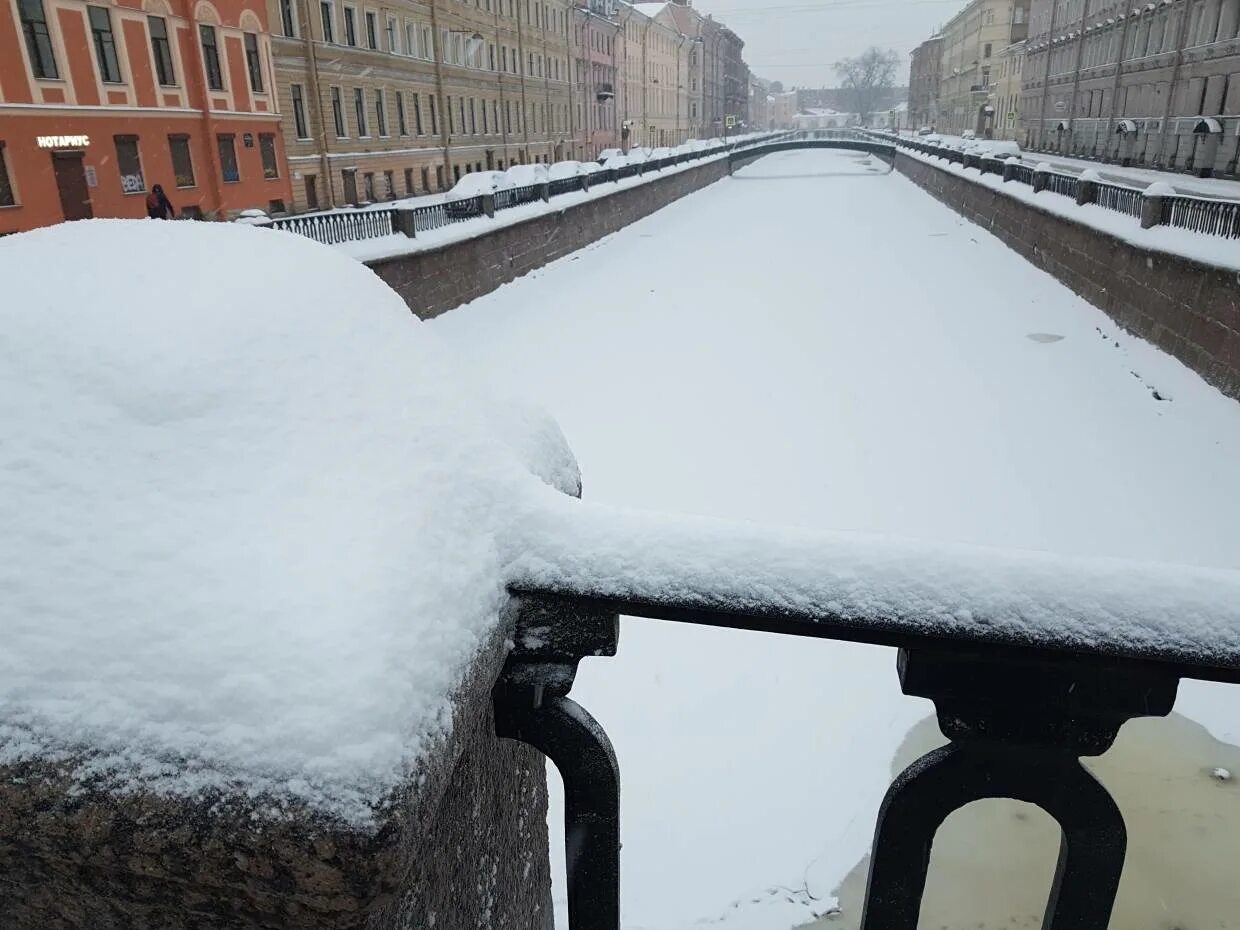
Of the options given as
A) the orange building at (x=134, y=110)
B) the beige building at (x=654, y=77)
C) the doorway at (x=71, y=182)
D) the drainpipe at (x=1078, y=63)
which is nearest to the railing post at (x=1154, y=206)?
the orange building at (x=134, y=110)

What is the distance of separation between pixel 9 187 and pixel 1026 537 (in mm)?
19656

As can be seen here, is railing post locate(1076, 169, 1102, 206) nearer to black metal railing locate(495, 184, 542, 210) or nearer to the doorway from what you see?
black metal railing locate(495, 184, 542, 210)

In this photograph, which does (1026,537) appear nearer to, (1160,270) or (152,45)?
(1160,270)

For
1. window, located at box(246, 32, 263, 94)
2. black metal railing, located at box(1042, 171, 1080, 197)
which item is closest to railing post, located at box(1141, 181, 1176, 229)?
black metal railing, located at box(1042, 171, 1080, 197)

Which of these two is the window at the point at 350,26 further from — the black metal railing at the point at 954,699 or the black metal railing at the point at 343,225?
the black metal railing at the point at 954,699

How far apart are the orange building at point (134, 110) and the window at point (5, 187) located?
0.02 m

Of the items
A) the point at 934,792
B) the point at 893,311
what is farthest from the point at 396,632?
the point at 893,311

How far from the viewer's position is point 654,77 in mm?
71688

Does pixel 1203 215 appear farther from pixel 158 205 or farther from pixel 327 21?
pixel 327 21

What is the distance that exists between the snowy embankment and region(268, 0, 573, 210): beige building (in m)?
20.4

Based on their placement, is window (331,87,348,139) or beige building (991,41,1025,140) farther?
beige building (991,41,1025,140)

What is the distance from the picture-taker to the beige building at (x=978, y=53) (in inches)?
2862

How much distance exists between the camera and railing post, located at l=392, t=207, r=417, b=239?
13930mm

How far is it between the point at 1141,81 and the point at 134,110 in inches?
1619
